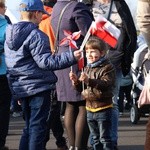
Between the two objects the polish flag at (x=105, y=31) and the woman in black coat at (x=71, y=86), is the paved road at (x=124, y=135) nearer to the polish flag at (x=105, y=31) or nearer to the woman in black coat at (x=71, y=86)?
the woman in black coat at (x=71, y=86)

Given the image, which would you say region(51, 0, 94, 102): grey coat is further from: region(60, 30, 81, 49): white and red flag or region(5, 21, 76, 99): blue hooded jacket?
region(5, 21, 76, 99): blue hooded jacket

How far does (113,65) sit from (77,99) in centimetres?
53

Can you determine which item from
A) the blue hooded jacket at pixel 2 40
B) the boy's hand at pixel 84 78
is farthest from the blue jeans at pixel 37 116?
the blue hooded jacket at pixel 2 40

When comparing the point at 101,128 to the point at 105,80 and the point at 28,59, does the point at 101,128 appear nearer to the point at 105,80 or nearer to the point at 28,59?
the point at 105,80

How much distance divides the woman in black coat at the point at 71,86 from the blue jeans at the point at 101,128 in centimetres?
17

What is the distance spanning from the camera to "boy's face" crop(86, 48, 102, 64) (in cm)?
681

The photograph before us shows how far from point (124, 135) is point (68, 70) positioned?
319 cm

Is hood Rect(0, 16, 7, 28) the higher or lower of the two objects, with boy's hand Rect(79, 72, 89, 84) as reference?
higher

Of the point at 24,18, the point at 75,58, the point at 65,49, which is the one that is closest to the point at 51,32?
the point at 65,49

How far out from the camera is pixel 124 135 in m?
10.1

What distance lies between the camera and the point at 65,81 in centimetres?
721

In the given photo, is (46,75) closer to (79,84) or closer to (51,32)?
(79,84)

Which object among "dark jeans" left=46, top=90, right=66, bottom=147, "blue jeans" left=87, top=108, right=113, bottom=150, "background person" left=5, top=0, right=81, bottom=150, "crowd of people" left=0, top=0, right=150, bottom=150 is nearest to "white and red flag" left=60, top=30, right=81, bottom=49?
"crowd of people" left=0, top=0, right=150, bottom=150

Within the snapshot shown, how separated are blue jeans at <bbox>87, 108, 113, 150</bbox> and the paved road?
176cm
